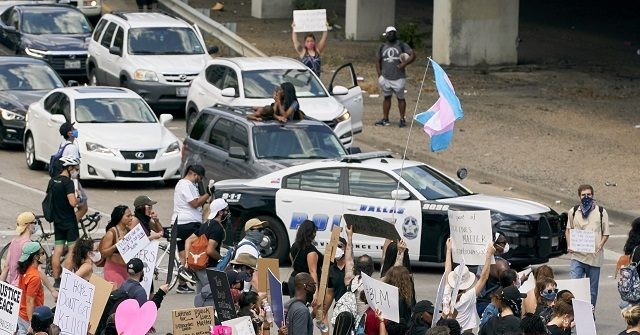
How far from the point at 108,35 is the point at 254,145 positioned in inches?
411

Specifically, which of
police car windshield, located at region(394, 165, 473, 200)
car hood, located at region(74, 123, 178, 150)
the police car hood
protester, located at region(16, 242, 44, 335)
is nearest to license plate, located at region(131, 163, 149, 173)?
car hood, located at region(74, 123, 178, 150)

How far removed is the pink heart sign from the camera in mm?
11422

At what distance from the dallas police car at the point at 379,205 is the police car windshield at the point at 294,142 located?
4.75 feet

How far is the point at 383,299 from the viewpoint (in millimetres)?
12453

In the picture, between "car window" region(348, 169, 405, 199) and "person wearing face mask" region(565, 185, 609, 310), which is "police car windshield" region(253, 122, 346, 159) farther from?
"person wearing face mask" region(565, 185, 609, 310)

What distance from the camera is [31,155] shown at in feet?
82.2

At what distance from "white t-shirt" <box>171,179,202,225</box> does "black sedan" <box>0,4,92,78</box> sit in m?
14.3

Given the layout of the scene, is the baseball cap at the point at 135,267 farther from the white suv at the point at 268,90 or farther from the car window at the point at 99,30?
the car window at the point at 99,30

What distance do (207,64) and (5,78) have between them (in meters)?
3.49

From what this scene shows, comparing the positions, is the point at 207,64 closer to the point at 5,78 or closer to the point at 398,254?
the point at 5,78

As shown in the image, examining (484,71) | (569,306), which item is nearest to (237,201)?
(569,306)

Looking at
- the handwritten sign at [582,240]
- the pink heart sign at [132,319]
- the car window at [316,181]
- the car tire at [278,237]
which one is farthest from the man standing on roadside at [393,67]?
the pink heart sign at [132,319]

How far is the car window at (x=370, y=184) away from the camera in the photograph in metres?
18.8

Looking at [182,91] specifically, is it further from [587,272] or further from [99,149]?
[587,272]
